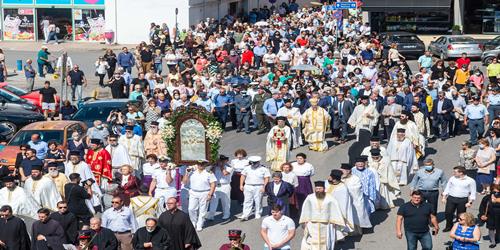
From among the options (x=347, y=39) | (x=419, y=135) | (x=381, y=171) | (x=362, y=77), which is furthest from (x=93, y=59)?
(x=381, y=171)

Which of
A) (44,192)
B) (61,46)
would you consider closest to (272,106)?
(44,192)

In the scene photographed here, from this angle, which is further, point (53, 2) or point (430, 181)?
point (53, 2)

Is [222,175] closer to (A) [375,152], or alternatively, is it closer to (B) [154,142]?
(B) [154,142]

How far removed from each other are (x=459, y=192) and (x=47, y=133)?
10207mm

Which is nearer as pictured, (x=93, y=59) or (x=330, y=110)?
(x=330, y=110)

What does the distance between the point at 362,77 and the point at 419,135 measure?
7.15 metres

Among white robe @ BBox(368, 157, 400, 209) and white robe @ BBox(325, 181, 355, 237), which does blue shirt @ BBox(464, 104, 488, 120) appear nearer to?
white robe @ BBox(368, 157, 400, 209)

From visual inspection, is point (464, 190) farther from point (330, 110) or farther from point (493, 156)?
point (330, 110)

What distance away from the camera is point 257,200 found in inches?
804

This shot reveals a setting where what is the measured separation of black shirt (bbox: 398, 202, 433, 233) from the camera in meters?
17.1

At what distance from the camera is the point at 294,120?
26906mm

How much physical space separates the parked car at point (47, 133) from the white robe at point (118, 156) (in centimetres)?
227

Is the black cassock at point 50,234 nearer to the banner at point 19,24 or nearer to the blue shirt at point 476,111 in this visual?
the blue shirt at point 476,111

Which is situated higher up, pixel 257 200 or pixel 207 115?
pixel 207 115
